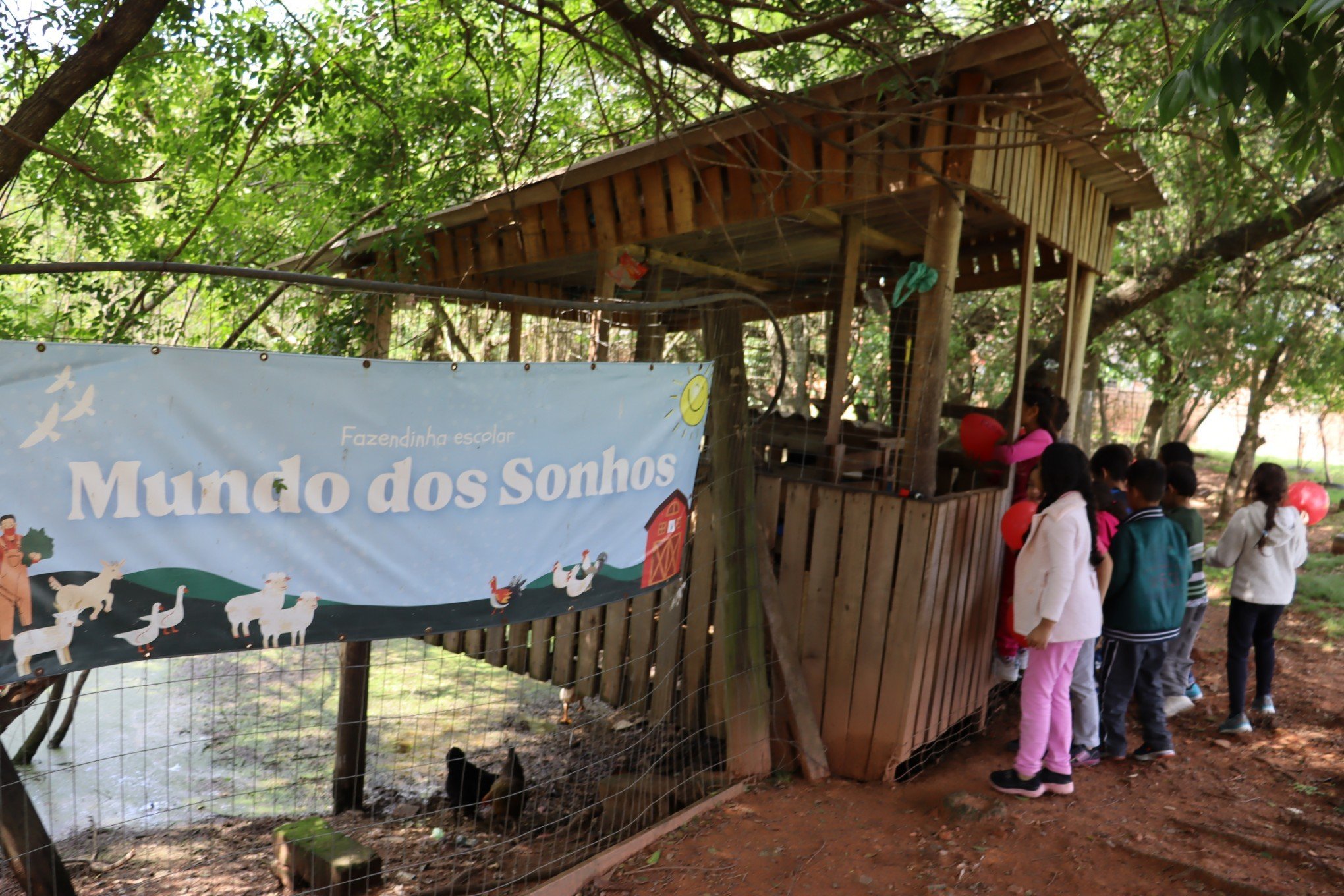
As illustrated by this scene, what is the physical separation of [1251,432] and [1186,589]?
1066 cm

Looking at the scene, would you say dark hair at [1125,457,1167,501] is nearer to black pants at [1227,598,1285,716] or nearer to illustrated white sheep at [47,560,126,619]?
black pants at [1227,598,1285,716]

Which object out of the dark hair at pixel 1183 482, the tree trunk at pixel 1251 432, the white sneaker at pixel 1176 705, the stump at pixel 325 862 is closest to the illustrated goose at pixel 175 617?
the stump at pixel 325 862

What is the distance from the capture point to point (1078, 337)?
7.50 meters

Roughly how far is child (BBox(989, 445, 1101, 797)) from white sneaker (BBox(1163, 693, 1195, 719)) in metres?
1.60

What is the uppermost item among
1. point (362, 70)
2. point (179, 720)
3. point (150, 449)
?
→ point (362, 70)

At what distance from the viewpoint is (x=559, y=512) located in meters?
3.18

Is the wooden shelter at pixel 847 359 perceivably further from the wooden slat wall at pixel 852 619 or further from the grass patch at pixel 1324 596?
the grass patch at pixel 1324 596

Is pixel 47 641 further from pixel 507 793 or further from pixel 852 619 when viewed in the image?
pixel 852 619

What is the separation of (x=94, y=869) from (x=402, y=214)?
4.95 m

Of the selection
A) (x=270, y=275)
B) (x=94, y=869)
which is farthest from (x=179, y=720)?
(x=270, y=275)

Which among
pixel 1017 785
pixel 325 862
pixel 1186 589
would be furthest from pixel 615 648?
pixel 1186 589

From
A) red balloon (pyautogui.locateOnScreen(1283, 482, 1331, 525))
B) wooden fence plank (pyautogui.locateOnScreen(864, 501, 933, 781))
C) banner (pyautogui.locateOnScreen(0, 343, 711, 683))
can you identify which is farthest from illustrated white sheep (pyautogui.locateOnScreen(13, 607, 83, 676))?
red balloon (pyautogui.locateOnScreen(1283, 482, 1331, 525))

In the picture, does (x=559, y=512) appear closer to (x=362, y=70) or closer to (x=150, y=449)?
(x=150, y=449)

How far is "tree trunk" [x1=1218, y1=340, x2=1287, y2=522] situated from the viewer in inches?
488
